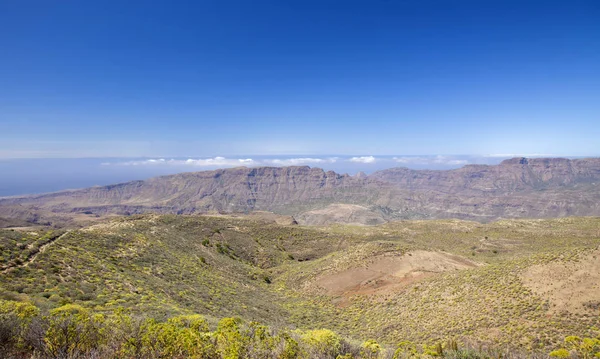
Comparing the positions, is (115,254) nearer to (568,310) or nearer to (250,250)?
(250,250)

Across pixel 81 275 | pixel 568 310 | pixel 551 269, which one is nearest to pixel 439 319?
pixel 568 310

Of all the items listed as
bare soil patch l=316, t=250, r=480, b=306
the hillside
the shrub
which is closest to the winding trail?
the hillside

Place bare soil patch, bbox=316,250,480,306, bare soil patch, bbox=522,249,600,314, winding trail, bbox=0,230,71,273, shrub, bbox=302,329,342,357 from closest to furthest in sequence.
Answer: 1. shrub, bbox=302,329,342,357
2. bare soil patch, bbox=522,249,600,314
3. winding trail, bbox=0,230,71,273
4. bare soil patch, bbox=316,250,480,306

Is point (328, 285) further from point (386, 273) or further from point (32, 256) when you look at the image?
point (32, 256)

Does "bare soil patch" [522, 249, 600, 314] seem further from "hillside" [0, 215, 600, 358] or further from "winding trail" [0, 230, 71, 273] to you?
"winding trail" [0, 230, 71, 273]

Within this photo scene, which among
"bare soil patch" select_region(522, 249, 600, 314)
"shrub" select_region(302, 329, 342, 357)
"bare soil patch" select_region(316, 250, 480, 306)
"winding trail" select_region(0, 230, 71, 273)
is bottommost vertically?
"bare soil patch" select_region(316, 250, 480, 306)

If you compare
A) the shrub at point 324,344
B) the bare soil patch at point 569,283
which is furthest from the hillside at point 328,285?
the shrub at point 324,344

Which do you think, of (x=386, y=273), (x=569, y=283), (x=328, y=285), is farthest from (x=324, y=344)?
(x=386, y=273)

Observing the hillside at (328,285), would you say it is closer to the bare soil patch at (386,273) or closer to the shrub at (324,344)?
the bare soil patch at (386,273)

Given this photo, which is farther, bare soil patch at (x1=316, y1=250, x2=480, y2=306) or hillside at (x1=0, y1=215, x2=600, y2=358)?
bare soil patch at (x1=316, y1=250, x2=480, y2=306)
